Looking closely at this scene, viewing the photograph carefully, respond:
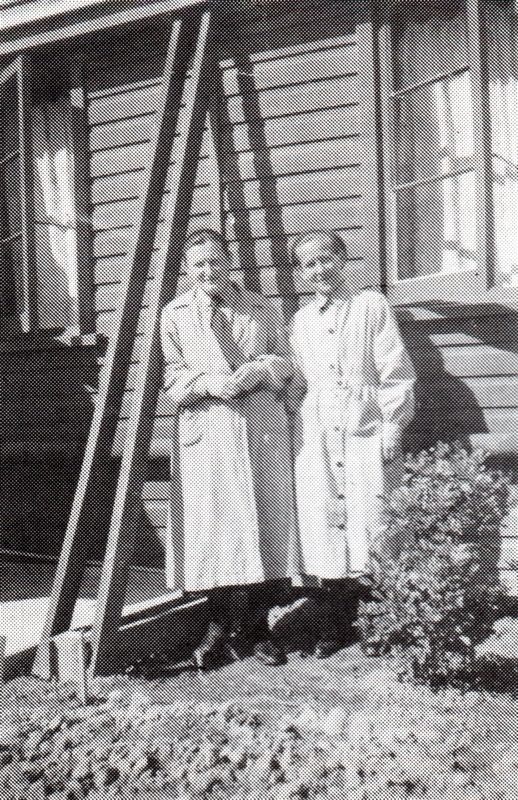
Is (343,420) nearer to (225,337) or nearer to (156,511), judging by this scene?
(225,337)

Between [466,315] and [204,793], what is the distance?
284 centimetres

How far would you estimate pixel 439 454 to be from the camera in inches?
156

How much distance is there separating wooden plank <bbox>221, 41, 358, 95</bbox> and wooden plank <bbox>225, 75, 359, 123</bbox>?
39mm

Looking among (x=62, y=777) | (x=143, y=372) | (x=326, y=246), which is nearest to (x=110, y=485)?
(x=143, y=372)

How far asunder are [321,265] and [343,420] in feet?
2.51

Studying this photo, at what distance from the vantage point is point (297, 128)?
5383 millimetres

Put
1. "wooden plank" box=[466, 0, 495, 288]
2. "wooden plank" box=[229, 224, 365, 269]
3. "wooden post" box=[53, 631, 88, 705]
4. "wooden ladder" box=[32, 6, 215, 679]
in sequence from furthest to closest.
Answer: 1. "wooden plank" box=[229, 224, 365, 269]
2. "wooden plank" box=[466, 0, 495, 288]
3. "wooden ladder" box=[32, 6, 215, 679]
4. "wooden post" box=[53, 631, 88, 705]

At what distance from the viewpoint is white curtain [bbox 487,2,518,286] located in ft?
15.7

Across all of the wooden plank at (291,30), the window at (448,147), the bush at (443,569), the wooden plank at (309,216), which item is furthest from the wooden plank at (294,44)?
the bush at (443,569)

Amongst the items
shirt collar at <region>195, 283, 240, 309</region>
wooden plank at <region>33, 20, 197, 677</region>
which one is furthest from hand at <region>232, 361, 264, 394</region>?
wooden plank at <region>33, 20, 197, 677</region>

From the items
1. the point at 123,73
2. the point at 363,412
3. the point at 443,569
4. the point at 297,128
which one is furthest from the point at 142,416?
the point at 123,73

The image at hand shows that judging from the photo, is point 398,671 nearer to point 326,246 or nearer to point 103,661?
point 103,661

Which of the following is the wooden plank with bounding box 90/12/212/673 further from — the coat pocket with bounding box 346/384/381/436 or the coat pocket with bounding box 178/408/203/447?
the coat pocket with bounding box 346/384/381/436

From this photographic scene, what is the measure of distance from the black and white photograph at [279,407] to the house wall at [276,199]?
0.05 feet
